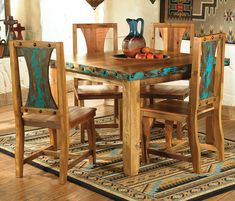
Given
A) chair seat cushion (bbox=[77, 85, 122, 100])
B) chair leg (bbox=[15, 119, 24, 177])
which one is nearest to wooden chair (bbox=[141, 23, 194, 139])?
chair seat cushion (bbox=[77, 85, 122, 100])

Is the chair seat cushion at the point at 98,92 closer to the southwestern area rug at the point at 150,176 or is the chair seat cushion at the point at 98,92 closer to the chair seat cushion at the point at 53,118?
the southwestern area rug at the point at 150,176

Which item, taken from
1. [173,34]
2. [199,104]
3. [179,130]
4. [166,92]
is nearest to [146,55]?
[166,92]

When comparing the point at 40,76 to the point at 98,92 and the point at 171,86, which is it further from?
the point at 171,86

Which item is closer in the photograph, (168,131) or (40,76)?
(40,76)

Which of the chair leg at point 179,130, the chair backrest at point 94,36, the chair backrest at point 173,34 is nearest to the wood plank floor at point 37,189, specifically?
the chair leg at point 179,130

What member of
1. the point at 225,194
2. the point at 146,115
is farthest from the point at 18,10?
the point at 225,194

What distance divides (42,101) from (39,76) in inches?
6.9

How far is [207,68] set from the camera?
11.3ft

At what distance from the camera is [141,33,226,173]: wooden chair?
3338mm

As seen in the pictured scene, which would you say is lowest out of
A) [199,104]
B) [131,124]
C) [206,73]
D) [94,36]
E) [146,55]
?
[131,124]

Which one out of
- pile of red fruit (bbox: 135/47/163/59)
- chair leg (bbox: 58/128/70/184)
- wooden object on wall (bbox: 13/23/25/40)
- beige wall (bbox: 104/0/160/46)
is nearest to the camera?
chair leg (bbox: 58/128/70/184)

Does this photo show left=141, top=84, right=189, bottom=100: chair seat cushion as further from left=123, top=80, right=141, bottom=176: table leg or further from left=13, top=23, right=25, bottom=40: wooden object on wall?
left=13, top=23, right=25, bottom=40: wooden object on wall

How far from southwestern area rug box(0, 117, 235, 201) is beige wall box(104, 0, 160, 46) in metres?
2.06

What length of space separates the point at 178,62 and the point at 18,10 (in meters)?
3.16
